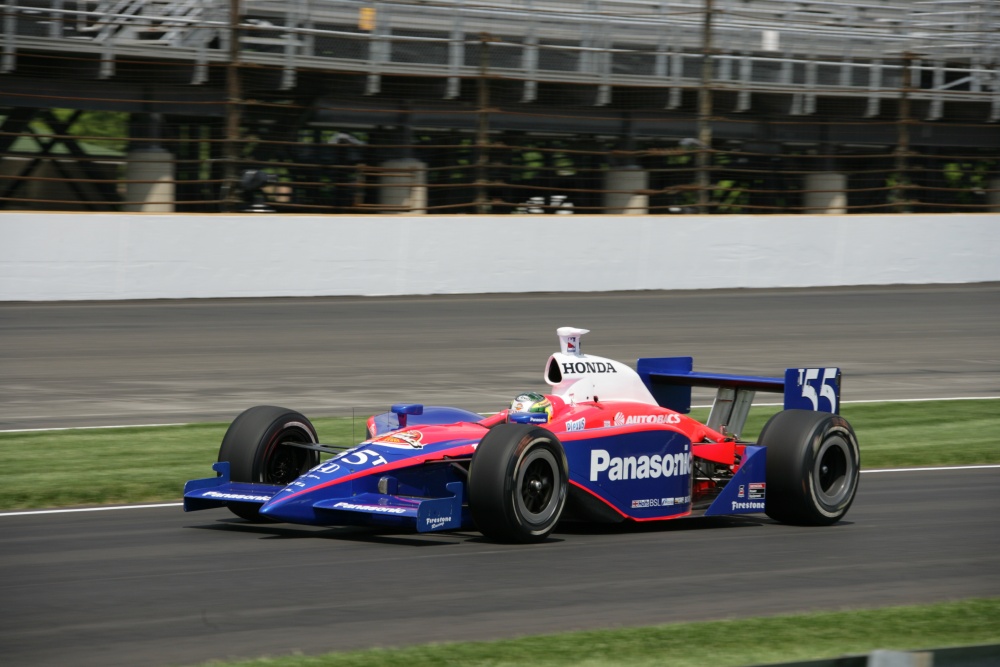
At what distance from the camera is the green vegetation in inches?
382

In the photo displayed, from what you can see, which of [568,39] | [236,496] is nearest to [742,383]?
[236,496]

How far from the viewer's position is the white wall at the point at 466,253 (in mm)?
19781

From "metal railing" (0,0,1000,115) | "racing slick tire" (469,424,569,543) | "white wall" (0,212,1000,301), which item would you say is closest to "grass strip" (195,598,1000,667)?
"racing slick tire" (469,424,569,543)

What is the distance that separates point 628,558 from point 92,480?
4.19 meters

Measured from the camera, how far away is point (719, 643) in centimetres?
579

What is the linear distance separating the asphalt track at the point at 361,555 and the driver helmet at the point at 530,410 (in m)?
0.69

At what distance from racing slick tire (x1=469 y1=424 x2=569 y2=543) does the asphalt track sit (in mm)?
143

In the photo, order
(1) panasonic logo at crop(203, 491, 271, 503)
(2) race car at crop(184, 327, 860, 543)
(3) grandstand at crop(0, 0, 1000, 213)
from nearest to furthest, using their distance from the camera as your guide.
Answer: (2) race car at crop(184, 327, 860, 543), (1) panasonic logo at crop(203, 491, 271, 503), (3) grandstand at crop(0, 0, 1000, 213)

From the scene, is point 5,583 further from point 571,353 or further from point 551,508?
point 571,353

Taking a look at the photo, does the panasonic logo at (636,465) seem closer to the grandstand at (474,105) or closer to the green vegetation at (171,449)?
the green vegetation at (171,449)

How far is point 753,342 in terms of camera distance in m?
19.0

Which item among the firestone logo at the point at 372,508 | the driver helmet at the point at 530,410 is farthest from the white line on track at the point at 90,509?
the driver helmet at the point at 530,410

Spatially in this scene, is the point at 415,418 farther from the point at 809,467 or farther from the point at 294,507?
the point at 809,467

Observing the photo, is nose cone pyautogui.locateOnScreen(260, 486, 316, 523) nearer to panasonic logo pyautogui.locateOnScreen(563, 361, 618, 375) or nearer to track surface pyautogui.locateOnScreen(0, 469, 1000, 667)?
track surface pyautogui.locateOnScreen(0, 469, 1000, 667)
